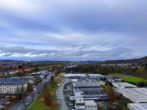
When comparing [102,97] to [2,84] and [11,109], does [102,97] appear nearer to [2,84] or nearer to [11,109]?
[11,109]

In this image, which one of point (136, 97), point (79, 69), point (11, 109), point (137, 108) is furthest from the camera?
point (79, 69)

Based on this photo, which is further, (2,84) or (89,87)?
(89,87)

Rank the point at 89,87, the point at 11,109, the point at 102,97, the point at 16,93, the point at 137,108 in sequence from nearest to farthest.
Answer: the point at 137,108, the point at 11,109, the point at 102,97, the point at 16,93, the point at 89,87

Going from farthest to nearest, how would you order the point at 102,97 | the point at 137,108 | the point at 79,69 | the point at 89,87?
the point at 79,69 < the point at 89,87 < the point at 102,97 < the point at 137,108

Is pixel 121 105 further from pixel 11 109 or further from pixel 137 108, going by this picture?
pixel 11 109

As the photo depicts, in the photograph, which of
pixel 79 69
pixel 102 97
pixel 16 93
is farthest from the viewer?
pixel 79 69

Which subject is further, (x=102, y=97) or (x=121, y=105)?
(x=102, y=97)

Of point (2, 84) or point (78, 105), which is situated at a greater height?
point (2, 84)

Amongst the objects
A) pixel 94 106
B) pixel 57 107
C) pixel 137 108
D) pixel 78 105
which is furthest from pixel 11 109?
pixel 137 108

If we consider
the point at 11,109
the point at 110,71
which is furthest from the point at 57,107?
the point at 110,71

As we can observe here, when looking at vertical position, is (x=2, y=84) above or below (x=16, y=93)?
above
